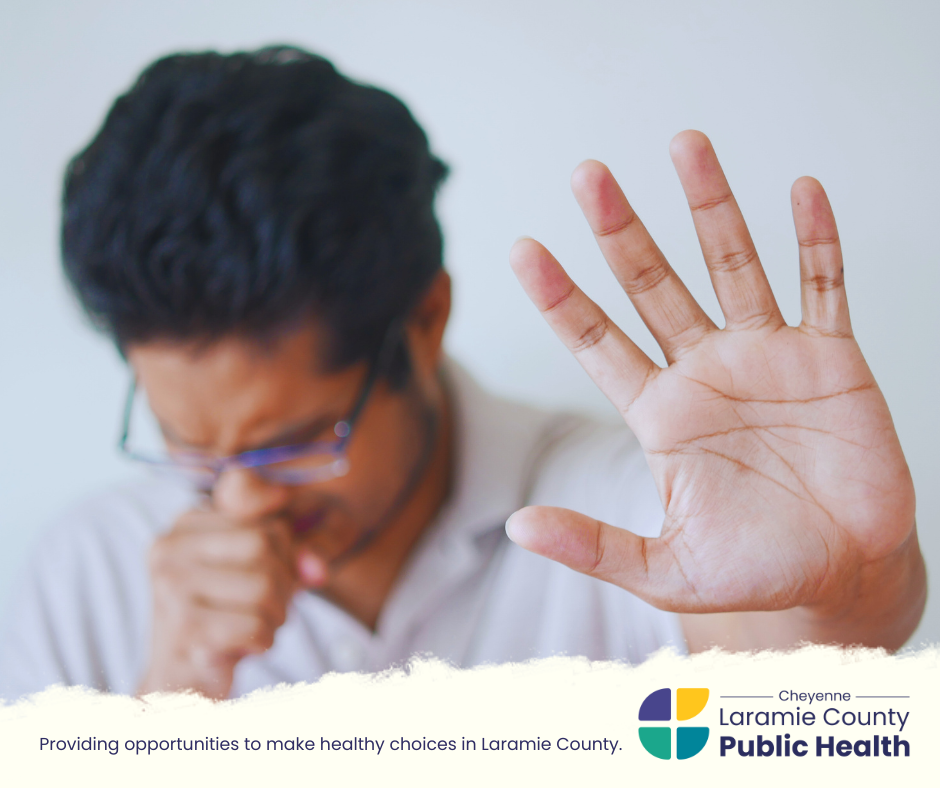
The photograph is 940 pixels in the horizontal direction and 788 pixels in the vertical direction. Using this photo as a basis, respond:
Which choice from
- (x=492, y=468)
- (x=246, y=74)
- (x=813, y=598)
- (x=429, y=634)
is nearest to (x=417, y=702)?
(x=429, y=634)

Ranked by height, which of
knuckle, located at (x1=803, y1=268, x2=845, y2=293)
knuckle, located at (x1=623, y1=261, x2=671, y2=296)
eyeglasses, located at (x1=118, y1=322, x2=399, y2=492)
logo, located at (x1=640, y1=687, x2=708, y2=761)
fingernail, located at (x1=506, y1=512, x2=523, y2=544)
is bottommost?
logo, located at (x1=640, y1=687, x2=708, y2=761)

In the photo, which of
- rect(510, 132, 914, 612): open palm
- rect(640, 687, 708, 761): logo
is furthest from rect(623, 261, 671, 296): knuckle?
rect(640, 687, 708, 761): logo

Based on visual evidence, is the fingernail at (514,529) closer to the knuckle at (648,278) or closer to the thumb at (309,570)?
the knuckle at (648,278)

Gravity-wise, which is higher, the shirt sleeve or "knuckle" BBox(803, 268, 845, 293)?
"knuckle" BBox(803, 268, 845, 293)

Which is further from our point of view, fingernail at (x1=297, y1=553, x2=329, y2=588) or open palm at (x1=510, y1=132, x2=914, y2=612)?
fingernail at (x1=297, y1=553, x2=329, y2=588)

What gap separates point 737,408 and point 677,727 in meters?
0.38

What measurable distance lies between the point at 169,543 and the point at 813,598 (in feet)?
2.38

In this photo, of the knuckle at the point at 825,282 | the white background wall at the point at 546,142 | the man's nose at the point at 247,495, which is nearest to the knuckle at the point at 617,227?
the knuckle at the point at 825,282

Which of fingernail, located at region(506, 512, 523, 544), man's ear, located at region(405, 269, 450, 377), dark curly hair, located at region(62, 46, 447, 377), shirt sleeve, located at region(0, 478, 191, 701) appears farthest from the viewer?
shirt sleeve, located at region(0, 478, 191, 701)

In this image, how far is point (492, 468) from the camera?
3.03 feet

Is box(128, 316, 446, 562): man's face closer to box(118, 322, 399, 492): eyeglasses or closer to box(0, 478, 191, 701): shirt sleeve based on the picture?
box(118, 322, 399, 492): eyeglasses

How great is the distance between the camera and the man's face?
687mm

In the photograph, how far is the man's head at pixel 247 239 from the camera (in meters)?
0.67

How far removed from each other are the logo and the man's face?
1.33ft
